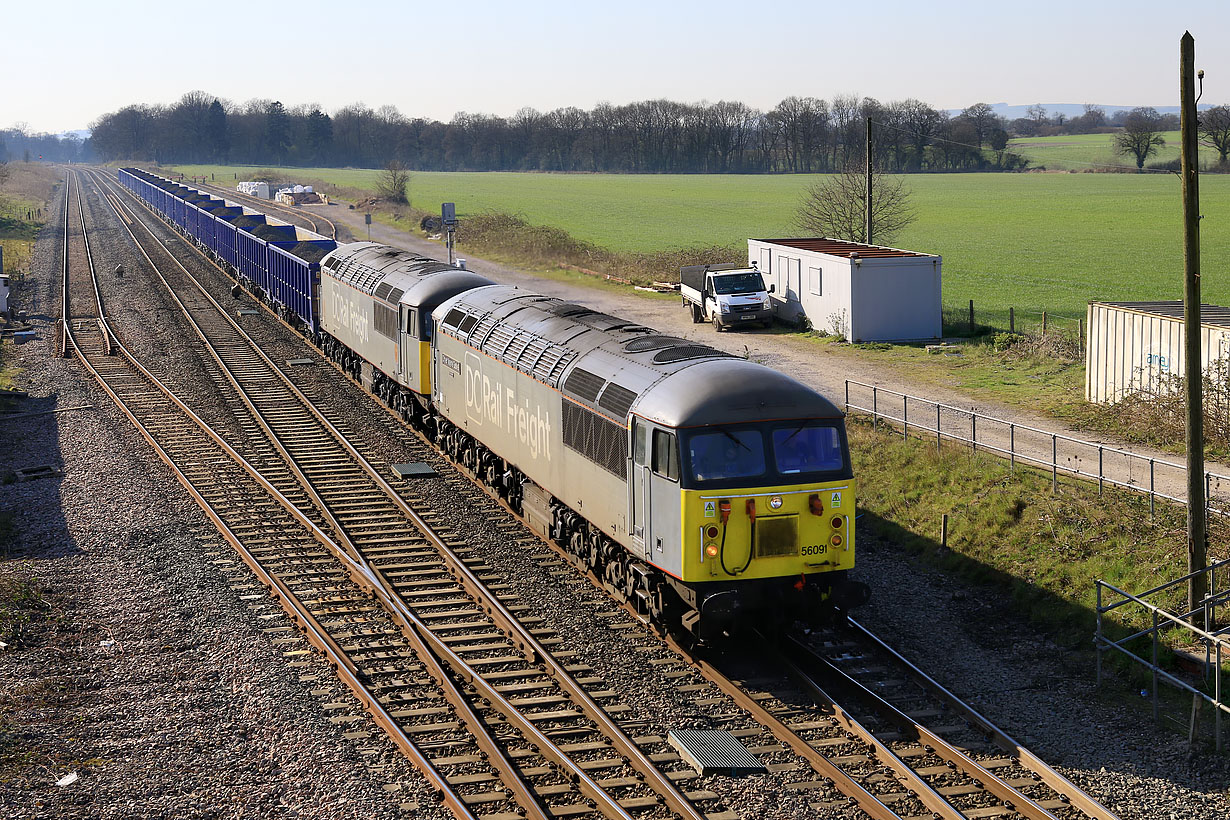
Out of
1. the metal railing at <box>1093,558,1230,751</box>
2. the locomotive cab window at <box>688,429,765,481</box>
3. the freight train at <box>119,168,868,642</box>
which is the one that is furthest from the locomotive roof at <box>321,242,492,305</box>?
the metal railing at <box>1093,558,1230,751</box>

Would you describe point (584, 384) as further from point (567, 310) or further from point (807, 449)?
point (567, 310)

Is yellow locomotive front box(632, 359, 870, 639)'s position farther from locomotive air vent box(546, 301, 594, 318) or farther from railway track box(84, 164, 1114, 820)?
locomotive air vent box(546, 301, 594, 318)

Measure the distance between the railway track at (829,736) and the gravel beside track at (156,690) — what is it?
91.2 inches

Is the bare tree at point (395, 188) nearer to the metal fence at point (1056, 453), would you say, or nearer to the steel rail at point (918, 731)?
the metal fence at point (1056, 453)

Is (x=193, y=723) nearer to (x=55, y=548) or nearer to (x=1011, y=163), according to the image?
(x=55, y=548)

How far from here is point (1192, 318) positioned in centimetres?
1445

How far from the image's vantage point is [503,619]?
1695 centimetres

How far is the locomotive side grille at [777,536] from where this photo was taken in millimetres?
14766

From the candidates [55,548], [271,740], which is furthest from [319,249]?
[271,740]

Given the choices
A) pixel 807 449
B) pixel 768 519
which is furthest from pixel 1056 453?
pixel 768 519

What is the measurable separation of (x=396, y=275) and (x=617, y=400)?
600 inches

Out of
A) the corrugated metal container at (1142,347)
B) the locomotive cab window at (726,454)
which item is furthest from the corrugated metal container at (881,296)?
the locomotive cab window at (726,454)

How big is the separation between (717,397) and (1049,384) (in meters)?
18.7

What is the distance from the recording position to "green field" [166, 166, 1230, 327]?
54.5 m
